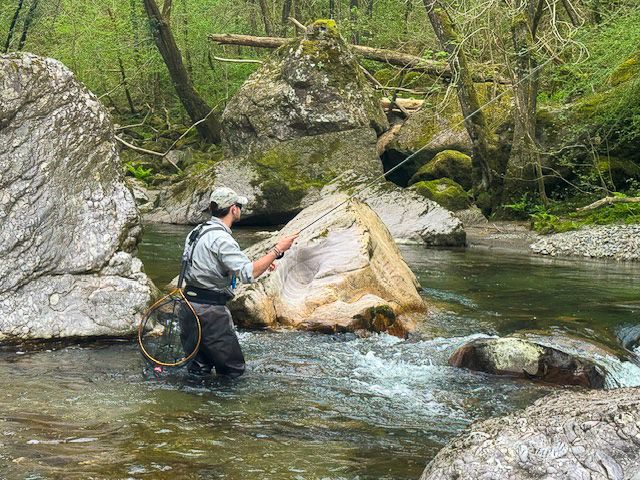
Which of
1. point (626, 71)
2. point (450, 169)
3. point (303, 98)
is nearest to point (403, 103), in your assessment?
point (450, 169)

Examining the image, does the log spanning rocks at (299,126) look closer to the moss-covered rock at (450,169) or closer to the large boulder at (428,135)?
the large boulder at (428,135)

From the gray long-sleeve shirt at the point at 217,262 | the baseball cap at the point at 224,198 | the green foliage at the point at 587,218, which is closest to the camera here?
the gray long-sleeve shirt at the point at 217,262

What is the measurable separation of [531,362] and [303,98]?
41.0 feet

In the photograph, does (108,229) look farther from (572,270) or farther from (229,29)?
(229,29)

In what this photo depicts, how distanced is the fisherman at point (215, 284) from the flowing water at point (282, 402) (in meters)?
0.22

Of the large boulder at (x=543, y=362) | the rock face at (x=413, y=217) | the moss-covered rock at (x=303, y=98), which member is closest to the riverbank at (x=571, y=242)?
the rock face at (x=413, y=217)

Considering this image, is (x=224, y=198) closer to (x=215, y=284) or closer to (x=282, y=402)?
(x=215, y=284)

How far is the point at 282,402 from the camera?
5691mm

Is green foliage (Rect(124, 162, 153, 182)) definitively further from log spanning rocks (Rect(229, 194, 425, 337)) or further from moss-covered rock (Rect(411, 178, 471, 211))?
log spanning rocks (Rect(229, 194, 425, 337))

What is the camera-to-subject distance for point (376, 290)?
27.8 ft

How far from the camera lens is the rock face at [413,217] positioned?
1473cm

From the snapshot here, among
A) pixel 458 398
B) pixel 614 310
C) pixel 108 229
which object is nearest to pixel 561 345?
pixel 458 398

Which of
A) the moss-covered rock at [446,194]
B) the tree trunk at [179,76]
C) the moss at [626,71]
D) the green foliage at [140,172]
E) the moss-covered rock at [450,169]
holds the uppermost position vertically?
the tree trunk at [179,76]

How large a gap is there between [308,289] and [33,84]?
3.29 metres
